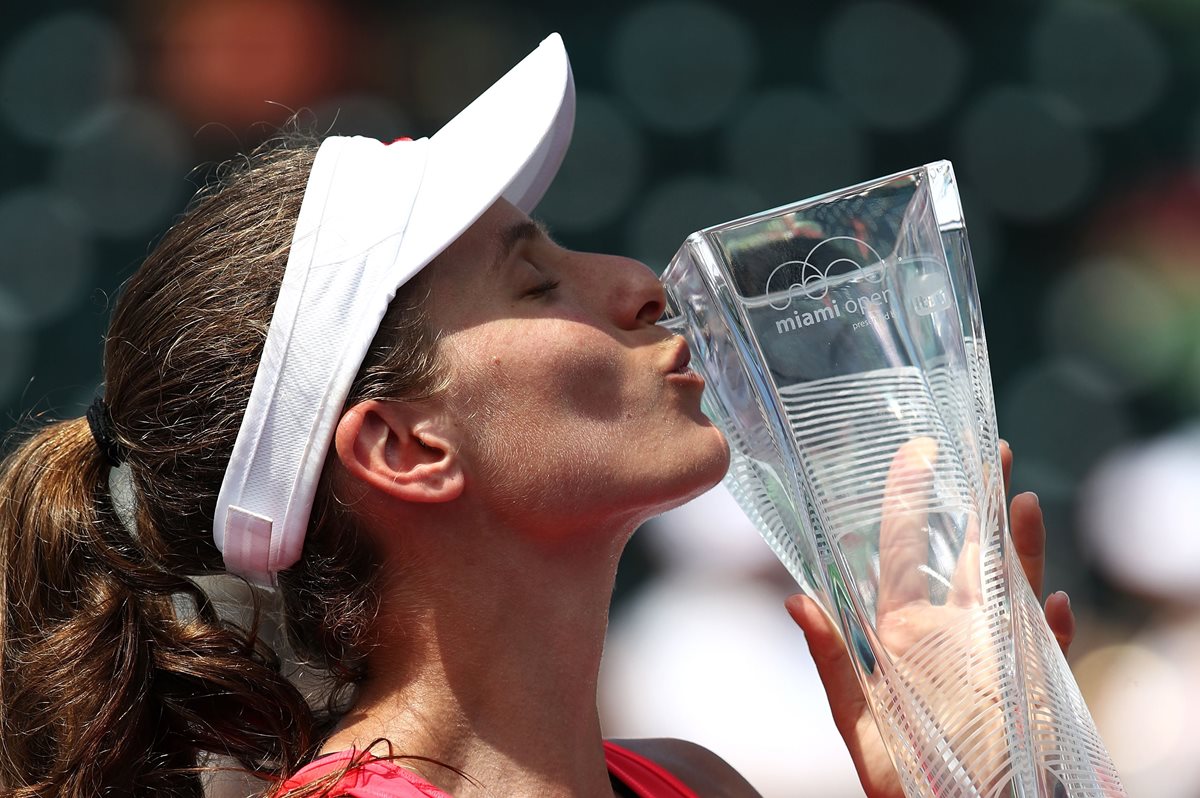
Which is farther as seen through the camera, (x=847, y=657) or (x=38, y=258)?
(x=38, y=258)

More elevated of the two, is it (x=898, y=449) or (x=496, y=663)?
(x=898, y=449)

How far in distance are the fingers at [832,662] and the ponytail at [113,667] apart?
0.53 meters

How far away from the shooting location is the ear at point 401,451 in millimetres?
1274

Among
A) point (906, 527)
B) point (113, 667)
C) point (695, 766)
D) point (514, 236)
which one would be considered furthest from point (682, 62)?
point (113, 667)

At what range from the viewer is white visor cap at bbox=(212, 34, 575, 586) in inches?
49.7

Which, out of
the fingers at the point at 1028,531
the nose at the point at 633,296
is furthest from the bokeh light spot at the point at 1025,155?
the nose at the point at 633,296

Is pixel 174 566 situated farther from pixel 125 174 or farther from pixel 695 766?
pixel 125 174

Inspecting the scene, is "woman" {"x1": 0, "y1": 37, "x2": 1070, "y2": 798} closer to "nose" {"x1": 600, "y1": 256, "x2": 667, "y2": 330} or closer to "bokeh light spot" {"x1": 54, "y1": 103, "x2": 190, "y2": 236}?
"nose" {"x1": 600, "y1": 256, "x2": 667, "y2": 330}

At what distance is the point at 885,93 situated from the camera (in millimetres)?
3170

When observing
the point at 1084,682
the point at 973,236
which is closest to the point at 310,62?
the point at 973,236

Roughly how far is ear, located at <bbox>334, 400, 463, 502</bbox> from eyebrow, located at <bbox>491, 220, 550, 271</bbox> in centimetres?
18

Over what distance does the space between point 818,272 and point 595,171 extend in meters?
1.83

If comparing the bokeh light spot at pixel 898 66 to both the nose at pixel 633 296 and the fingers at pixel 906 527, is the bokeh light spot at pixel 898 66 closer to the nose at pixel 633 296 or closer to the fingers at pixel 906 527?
the nose at pixel 633 296

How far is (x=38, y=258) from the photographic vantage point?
8.64 feet
